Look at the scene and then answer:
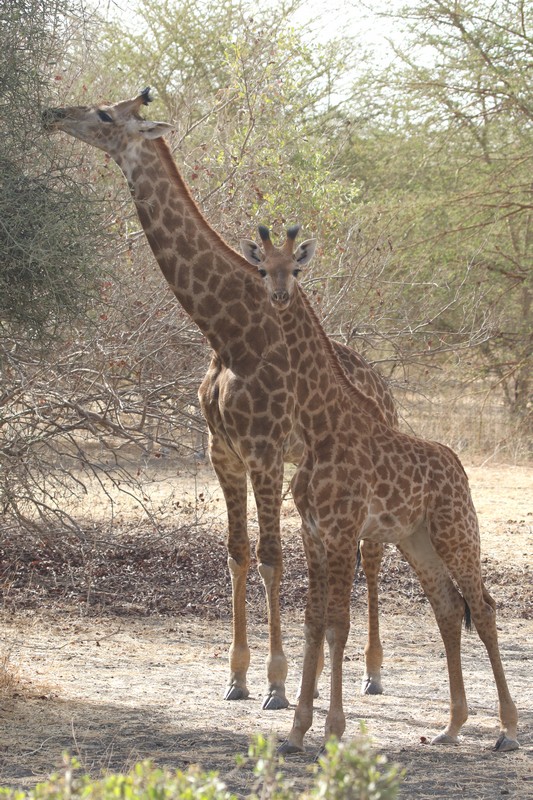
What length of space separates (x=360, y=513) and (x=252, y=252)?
1.78 meters

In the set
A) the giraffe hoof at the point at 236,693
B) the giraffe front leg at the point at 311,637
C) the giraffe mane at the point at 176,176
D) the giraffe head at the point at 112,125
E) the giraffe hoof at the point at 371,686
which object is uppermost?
the giraffe head at the point at 112,125

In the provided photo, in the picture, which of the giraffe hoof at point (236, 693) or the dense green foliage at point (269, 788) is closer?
the dense green foliage at point (269, 788)

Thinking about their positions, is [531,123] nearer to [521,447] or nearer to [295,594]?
[521,447]

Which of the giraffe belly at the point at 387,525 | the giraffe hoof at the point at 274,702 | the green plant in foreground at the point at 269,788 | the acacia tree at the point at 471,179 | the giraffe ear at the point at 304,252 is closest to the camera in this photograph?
the green plant in foreground at the point at 269,788

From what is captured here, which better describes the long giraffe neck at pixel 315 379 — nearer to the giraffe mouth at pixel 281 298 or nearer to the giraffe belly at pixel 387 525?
the giraffe mouth at pixel 281 298

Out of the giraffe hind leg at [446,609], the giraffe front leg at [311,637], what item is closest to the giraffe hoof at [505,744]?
the giraffe hind leg at [446,609]

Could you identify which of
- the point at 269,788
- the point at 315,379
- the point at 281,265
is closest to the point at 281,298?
the point at 281,265

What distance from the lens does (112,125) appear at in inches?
259

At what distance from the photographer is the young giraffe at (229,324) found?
657 cm

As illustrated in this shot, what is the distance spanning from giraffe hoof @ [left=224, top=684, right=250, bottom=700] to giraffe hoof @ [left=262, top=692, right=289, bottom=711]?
0.66 ft

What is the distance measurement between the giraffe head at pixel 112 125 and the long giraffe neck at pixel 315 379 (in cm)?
134

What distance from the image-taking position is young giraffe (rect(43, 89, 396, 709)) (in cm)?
657

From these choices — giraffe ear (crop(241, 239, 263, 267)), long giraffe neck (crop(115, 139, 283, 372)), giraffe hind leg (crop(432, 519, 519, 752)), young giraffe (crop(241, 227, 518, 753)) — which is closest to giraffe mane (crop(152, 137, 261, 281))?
long giraffe neck (crop(115, 139, 283, 372))

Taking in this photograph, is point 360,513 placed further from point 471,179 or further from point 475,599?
point 471,179
